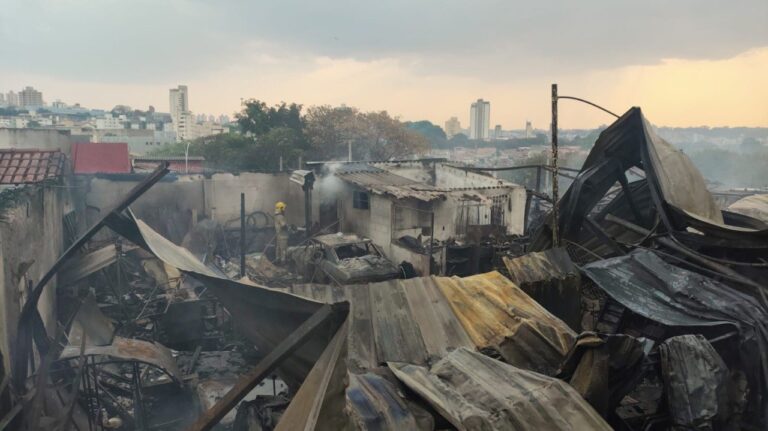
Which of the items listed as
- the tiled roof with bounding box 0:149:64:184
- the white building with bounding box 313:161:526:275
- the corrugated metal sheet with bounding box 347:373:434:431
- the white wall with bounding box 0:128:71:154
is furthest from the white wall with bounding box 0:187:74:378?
the white building with bounding box 313:161:526:275

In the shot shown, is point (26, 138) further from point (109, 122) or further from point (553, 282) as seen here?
point (109, 122)

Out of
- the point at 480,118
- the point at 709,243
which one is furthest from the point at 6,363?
the point at 480,118

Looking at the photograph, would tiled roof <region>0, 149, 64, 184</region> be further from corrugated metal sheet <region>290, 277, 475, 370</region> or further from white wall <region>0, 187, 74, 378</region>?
corrugated metal sheet <region>290, 277, 475, 370</region>

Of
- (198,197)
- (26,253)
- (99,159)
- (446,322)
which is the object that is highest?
(99,159)

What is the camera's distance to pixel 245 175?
23719 millimetres

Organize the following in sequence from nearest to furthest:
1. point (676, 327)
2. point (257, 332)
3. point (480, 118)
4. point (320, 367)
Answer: point (320, 367)
point (257, 332)
point (676, 327)
point (480, 118)

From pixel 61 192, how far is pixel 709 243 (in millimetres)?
13804

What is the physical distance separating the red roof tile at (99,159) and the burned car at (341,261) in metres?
9.01

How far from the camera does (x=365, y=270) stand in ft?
45.9

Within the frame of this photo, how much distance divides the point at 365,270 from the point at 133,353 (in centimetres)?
801

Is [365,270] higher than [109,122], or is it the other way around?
[109,122]

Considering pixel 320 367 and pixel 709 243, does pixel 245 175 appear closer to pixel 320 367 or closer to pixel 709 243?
pixel 709 243

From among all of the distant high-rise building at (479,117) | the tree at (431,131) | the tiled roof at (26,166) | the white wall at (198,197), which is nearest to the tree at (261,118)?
the white wall at (198,197)

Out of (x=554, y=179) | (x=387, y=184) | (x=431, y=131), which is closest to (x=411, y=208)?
(x=387, y=184)
